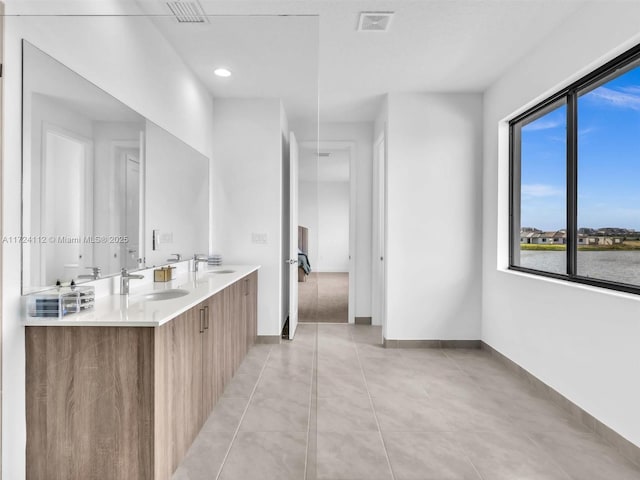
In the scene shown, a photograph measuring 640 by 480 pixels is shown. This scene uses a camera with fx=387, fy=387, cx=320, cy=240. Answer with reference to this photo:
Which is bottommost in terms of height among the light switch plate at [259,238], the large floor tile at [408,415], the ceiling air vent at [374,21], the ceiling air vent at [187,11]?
the large floor tile at [408,415]

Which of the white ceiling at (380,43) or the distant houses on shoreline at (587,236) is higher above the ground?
the white ceiling at (380,43)

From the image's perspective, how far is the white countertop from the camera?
4.89 feet

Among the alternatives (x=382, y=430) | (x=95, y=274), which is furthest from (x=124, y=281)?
(x=382, y=430)

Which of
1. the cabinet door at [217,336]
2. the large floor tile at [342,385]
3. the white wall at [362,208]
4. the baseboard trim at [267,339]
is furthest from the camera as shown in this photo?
the white wall at [362,208]

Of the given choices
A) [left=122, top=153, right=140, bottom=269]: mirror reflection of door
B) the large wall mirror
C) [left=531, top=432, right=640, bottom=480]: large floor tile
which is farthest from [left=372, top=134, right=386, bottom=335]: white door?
[left=122, top=153, right=140, bottom=269]: mirror reflection of door

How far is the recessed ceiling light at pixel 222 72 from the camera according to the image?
205cm

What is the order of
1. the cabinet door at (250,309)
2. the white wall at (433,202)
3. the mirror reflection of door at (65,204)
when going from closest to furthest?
the mirror reflection of door at (65,204)
the cabinet door at (250,309)
the white wall at (433,202)

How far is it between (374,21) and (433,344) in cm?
286

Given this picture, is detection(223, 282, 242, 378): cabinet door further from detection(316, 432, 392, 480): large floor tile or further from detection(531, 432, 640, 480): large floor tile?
detection(531, 432, 640, 480): large floor tile

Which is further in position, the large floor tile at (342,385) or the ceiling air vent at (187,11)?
the large floor tile at (342,385)

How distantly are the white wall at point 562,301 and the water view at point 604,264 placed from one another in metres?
0.14

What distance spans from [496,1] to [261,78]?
1496mm

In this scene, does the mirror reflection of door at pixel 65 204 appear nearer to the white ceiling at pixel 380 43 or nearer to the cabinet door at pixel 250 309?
the white ceiling at pixel 380 43

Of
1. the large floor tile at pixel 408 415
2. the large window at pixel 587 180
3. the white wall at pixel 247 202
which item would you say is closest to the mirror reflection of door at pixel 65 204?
the large floor tile at pixel 408 415
